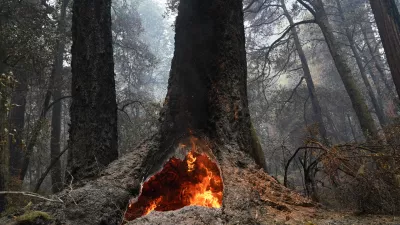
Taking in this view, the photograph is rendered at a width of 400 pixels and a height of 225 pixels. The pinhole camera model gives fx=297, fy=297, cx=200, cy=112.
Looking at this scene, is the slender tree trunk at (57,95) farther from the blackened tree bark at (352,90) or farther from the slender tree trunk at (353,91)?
the slender tree trunk at (353,91)

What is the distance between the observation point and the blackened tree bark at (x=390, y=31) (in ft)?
19.3

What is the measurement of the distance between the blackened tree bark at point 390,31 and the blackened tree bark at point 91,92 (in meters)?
5.43

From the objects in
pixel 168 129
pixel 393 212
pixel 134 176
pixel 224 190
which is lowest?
pixel 393 212

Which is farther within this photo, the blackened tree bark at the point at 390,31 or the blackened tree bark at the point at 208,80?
the blackened tree bark at the point at 390,31

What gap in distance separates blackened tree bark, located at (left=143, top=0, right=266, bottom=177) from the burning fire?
0.31m

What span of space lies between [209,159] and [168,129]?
89 cm

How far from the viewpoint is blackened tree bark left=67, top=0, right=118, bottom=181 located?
14.8ft

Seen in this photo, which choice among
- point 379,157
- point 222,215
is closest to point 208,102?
point 222,215

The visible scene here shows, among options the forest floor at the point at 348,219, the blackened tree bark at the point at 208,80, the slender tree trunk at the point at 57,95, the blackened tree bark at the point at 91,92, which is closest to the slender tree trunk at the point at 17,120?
the slender tree trunk at the point at 57,95

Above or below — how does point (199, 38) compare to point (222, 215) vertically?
above

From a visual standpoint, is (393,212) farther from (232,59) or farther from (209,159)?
(232,59)

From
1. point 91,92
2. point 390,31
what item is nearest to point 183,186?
point 91,92

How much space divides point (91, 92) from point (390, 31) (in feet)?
19.3

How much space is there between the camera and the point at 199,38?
4.80 metres
